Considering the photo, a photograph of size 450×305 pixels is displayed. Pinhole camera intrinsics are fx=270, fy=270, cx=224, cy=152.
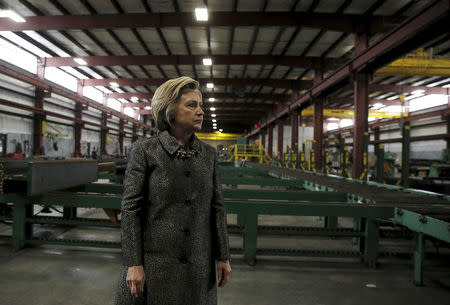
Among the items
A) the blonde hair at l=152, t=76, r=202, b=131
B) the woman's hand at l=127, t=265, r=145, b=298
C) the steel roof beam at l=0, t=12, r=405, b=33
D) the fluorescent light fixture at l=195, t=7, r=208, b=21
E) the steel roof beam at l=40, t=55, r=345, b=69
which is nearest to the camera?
the woman's hand at l=127, t=265, r=145, b=298

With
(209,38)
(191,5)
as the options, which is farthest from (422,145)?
(191,5)

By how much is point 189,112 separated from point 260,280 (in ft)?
8.35

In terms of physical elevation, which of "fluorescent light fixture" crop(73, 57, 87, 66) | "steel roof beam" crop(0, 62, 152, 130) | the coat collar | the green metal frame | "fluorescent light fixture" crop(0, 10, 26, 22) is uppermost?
A: "fluorescent light fixture" crop(0, 10, 26, 22)

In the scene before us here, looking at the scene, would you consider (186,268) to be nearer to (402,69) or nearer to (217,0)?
(217,0)

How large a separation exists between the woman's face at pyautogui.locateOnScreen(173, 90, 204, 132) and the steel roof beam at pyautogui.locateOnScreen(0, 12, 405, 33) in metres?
7.54

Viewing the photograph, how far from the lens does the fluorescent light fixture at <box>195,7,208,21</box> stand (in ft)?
24.2

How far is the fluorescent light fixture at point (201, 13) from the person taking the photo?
737 centimetres

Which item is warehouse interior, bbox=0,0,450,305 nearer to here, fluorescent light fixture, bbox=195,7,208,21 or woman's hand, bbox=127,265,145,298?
fluorescent light fixture, bbox=195,7,208,21

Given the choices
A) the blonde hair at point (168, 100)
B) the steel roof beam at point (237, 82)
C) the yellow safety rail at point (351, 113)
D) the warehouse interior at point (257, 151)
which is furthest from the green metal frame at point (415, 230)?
the yellow safety rail at point (351, 113)

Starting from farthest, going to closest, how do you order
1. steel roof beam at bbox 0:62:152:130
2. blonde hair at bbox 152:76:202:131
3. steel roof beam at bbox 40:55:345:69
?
1. steel roof beam at bbox 40:55:345:69
2. steel roof beam at bbox 0:62:152:130
3. blonde hair at bbox 152:76:202:131

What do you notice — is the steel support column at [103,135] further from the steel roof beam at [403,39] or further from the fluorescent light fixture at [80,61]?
the steel roof beam at [403,39]

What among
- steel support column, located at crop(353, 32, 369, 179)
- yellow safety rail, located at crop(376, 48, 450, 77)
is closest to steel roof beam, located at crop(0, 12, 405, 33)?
steel support column, located at crop(353, 32, 369, 179)

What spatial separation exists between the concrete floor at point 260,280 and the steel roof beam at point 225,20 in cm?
658

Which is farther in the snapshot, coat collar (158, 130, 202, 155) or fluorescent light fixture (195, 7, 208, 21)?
fluorescent light fixture (195, 7, 208, 21)
